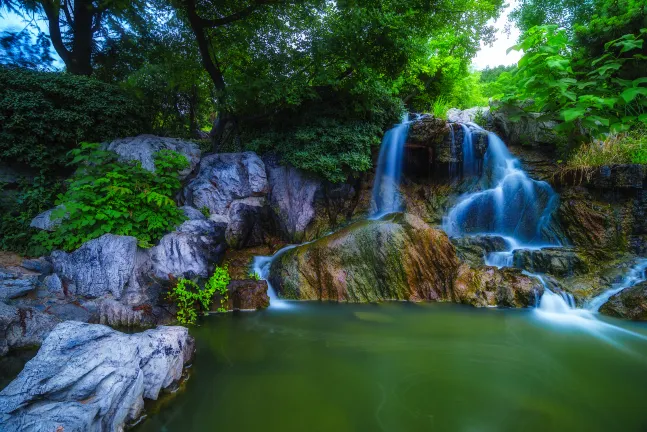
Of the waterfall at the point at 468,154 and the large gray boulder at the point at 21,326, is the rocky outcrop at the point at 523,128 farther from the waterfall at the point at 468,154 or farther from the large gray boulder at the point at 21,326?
the large gray boulder at the point at 21,326

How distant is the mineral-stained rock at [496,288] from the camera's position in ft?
19.4

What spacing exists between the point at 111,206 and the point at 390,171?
700 centimetres

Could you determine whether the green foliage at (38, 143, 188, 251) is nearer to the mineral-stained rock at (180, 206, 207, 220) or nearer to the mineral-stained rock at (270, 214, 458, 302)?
the mineral-stained rock at (180, 206, 207, 220)

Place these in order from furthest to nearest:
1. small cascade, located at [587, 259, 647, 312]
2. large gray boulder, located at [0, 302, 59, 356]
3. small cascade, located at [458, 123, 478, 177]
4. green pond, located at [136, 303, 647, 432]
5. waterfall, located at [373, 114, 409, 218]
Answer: small cascade, located at [458, 123, 478, 177] → waterfall, located at [373, 114, 409, 218] → small cascade, located at [587, 259, 647, 312] → large gray boulder, located at [0, 302, 59, 356] → green pond, located at [136, 303, 647, 432]

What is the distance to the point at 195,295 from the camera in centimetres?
531

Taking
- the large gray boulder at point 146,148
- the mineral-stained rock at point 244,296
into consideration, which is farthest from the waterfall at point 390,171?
the large gray boulder at point 146,148

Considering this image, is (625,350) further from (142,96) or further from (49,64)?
(49,64)

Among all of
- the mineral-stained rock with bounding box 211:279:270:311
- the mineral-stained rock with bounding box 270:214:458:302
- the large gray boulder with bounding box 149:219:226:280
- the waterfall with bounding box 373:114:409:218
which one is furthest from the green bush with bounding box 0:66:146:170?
the waterfall with bounding box 373:114:409:218

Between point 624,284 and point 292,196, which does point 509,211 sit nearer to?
point 624,284

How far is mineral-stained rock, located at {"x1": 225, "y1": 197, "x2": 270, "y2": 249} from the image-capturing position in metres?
7.62

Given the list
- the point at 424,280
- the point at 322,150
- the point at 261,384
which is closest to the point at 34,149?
the point at 322,150

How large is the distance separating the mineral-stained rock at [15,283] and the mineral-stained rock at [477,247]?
757cm

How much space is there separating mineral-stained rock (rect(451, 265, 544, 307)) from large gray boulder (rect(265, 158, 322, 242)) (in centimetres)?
389

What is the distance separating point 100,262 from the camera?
5.16m
